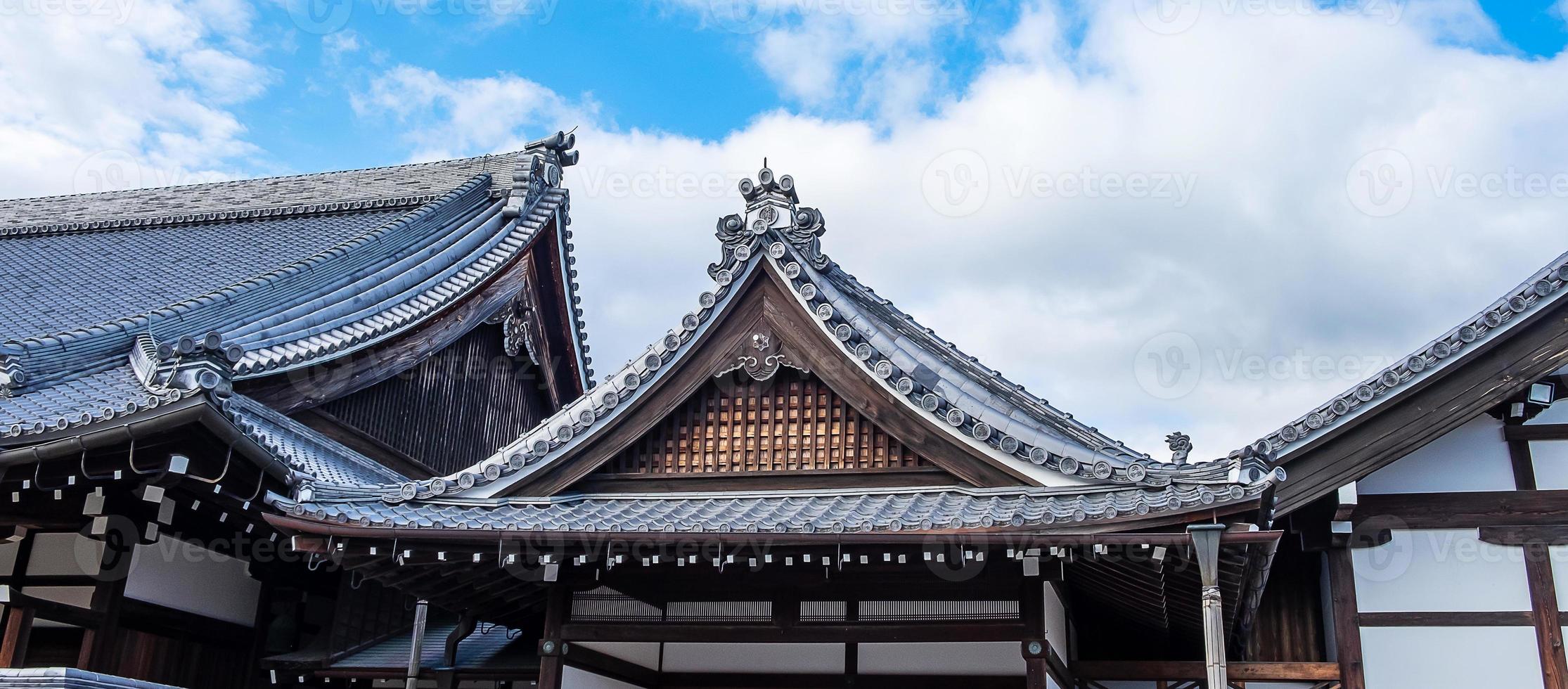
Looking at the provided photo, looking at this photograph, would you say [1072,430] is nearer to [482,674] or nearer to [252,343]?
[482,674]

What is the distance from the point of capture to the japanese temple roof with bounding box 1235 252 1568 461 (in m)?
9.41

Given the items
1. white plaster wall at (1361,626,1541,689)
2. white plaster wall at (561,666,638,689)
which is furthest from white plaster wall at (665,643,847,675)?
white plaster wall at (1361,626,1541,689)

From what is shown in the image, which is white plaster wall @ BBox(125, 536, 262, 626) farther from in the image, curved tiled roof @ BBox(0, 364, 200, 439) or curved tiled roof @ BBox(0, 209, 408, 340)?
curved tiled roof @ BBox(0, 209, 408, 340)

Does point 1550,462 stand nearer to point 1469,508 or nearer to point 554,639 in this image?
point 1469,508

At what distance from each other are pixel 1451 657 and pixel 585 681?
6.89 meters

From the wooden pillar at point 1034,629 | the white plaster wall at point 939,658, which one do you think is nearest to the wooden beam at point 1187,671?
the white plaster wall at point 939,658

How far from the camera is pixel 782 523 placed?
25.2 ft

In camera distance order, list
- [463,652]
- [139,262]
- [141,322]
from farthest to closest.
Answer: [139,262] → [141,322] → [463,652]

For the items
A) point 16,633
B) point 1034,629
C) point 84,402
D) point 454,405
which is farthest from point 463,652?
point 1034,629

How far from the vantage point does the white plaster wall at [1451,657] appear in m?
9.23

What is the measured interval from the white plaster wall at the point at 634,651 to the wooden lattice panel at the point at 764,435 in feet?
4.43

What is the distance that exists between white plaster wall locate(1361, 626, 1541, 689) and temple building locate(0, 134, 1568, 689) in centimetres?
2

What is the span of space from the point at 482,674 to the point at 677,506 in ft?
9.06

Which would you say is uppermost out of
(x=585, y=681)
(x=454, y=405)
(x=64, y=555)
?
(x=454, y=405)
